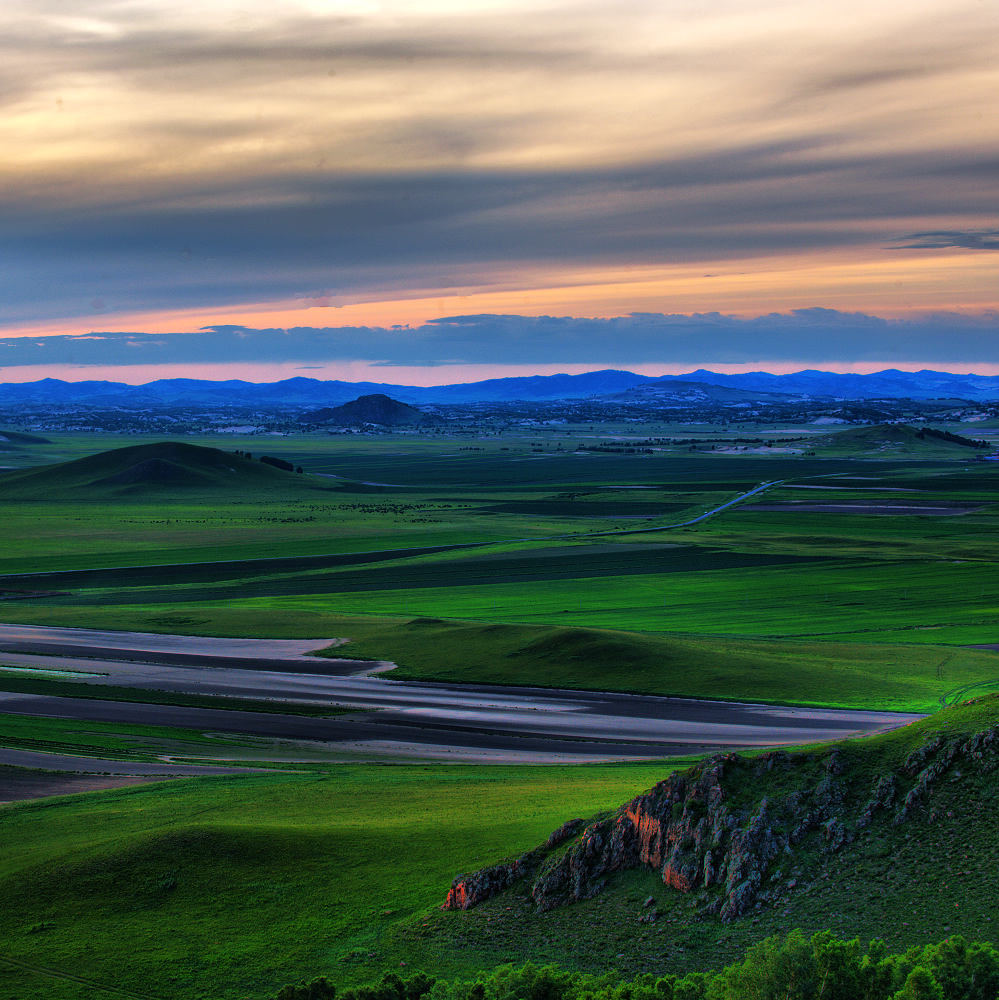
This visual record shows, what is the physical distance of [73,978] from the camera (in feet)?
112

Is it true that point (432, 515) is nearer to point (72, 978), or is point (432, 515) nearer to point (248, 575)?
point (248, 575)

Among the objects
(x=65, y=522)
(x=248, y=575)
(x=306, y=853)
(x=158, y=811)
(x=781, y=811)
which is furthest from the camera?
(x=65, y=522)

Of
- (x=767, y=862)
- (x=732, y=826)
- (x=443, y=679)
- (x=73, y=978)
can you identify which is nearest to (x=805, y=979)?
(x=767, y=862)

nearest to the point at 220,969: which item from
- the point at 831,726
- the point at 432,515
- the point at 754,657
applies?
the point at 831,726

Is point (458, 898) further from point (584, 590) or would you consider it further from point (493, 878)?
point (584, 590)

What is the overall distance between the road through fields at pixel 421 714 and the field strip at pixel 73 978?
27.8 m

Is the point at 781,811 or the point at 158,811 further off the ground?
the point at 781,811

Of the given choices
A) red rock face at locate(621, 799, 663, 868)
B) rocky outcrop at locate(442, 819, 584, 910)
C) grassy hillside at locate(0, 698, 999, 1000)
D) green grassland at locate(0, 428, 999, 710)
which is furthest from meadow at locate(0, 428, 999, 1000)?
red rock face at locate(621, 799, 663, 868)

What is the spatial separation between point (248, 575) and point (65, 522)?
71403 mm

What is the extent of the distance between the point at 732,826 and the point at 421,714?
4140cm

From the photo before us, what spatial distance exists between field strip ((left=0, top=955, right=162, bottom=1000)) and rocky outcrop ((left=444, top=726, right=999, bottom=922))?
10421 millimetres

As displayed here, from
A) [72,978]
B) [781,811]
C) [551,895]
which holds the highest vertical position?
[781,811]

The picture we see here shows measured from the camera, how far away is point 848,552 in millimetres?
143750

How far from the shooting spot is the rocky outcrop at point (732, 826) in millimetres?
33125
